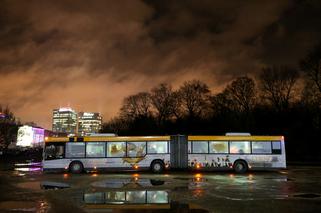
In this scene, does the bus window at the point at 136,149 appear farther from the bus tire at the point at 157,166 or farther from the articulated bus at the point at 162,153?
the bus tire at the point at 157,166

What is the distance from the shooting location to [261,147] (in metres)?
31.4

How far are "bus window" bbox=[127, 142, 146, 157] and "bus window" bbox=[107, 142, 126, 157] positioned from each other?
1.27 ft

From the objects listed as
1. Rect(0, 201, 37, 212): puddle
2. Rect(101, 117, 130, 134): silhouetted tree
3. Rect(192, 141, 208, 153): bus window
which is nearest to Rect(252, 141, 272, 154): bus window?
Rect(192, 141, 208, 153): bus window

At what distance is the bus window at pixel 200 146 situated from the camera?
104 feet

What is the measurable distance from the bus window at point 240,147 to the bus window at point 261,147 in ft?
1.36

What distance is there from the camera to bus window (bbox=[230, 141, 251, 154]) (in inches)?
1242

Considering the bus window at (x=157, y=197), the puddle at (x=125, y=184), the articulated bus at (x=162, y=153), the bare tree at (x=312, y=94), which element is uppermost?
Result: the bare tree at (x=312, y=94)

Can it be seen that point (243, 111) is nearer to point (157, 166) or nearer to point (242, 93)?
point (242, 93)

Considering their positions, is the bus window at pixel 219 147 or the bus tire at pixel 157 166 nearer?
the bus tire at pixel 157 166

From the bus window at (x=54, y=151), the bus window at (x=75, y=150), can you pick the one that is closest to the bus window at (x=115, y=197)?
the bus window at (x=75, y=150)

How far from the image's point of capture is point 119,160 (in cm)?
3150

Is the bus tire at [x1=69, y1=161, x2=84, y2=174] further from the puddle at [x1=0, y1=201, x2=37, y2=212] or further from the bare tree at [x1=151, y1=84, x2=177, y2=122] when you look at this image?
the bare tree at [x1=151, y1=84, x2=177, y2=122]

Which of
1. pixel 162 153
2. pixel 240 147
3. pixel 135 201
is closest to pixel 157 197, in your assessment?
pixel 135 201

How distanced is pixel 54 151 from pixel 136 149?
625 cm
